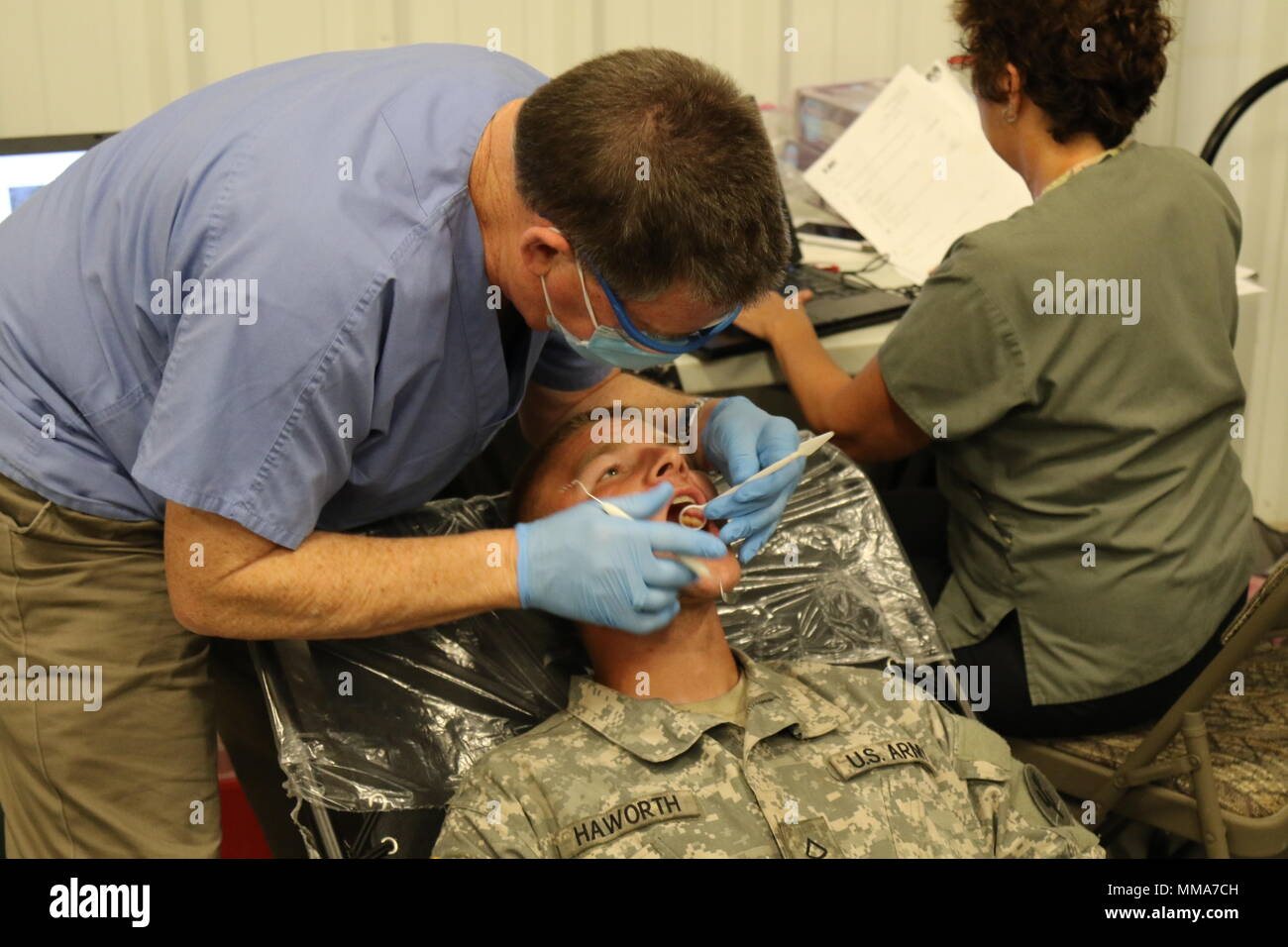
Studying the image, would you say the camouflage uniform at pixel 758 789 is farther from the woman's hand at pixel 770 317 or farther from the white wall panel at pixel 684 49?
the white wall panel at pixel 684 49

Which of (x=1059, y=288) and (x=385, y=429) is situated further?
(x=1059, y=288)

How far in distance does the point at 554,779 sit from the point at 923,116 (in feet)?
6.33

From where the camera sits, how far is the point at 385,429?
1350 mm

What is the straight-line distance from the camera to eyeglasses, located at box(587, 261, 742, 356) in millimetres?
1223

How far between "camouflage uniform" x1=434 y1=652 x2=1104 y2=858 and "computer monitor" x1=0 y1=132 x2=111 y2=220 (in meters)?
1.26

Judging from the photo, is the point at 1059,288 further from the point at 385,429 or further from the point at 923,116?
the point at 923,116

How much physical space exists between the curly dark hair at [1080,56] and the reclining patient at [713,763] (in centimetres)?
74

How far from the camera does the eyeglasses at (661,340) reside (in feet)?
4.01

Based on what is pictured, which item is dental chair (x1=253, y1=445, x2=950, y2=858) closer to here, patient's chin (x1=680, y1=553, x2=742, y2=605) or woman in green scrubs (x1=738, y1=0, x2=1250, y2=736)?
woman in green scrubs (x1=738, y1=0, x2=1250, y2=736)

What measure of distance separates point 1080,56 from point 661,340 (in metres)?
0.83

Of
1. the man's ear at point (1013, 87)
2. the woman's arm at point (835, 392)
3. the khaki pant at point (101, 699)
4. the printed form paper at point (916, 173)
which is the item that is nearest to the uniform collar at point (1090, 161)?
the man's ear at point (1013, 87)

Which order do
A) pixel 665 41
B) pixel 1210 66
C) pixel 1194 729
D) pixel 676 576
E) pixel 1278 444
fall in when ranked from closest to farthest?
pixel 676 576 < pixel 1194 729 < pixel 665 41 < pixel 1210 66 < pixel 1278 444
